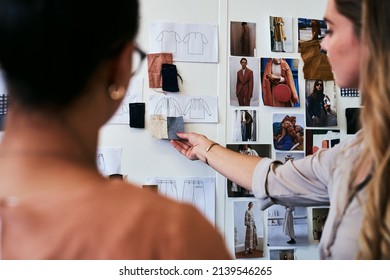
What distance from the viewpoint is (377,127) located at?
0.66m

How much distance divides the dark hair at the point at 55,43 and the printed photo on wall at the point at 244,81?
838 mm

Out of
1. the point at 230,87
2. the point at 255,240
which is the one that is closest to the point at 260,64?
the point at 230,87

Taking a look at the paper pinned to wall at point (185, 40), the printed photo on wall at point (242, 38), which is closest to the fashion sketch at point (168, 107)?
the paper pinned to wall at point (185, 40)

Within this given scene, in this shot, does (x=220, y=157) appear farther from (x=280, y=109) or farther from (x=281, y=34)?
→ (x=281, y=34)

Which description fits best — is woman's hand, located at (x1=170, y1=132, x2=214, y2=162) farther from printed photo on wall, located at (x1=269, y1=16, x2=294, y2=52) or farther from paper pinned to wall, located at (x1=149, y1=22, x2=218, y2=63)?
printed photo on wall, located at (x1=269, y1=16, x2=294, y2=52)

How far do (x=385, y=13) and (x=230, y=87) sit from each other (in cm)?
62

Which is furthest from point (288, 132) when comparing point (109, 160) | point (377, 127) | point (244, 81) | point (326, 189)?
point (377, 127)

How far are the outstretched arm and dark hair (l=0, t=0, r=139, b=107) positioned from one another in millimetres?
644

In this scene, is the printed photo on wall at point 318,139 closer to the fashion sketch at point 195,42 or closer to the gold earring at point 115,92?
the fashion sketch at point 195,42

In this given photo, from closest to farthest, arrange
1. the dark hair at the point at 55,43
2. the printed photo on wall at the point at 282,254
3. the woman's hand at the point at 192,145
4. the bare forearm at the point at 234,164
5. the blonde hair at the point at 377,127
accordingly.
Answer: the dark hair at the point at 55,43 → the blonde hair at the point at 377,127 → the bare forearm at the point at 234,164 → the woman's hand at the point at 192,145 → the printed photo on wall at the point at 282,254

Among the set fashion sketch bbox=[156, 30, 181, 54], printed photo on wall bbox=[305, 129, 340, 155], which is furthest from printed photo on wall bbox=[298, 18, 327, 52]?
fashion sketch bbox=[156, 30, 181, 54]

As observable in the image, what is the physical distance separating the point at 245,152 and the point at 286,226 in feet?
0.80

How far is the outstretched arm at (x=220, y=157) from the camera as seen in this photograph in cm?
102
